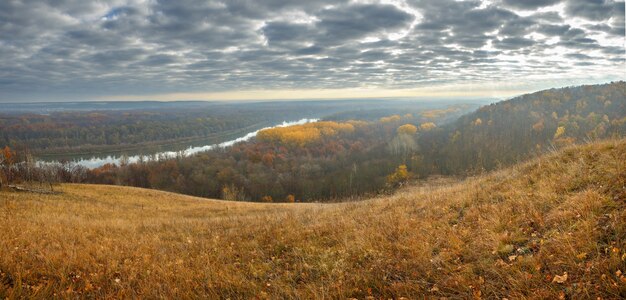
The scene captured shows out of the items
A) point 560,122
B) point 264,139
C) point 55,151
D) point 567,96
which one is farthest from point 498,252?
point 55,151

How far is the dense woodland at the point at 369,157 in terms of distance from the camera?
8069 cm

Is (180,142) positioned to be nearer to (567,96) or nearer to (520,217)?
(567,96)

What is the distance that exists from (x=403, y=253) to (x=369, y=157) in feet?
363

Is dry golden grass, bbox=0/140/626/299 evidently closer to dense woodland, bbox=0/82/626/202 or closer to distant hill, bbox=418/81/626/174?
dense woodland, bbox=0/82/626/202

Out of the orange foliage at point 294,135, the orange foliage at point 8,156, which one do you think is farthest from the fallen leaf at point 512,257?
the orange foliage at point 294,135

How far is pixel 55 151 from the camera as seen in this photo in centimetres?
15500

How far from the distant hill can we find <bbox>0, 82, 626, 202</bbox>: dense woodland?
0.88 feet

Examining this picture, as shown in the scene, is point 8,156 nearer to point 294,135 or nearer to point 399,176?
point 399,176

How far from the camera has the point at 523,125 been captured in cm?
11369

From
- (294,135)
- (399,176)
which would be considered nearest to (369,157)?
(399,176)

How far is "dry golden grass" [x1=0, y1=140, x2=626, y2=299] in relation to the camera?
434cm

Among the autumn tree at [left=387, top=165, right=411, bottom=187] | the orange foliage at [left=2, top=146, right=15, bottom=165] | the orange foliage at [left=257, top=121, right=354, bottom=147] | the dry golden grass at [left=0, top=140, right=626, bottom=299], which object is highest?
the dry golden grass at [left=0, top=140, right=626, bottom=299]

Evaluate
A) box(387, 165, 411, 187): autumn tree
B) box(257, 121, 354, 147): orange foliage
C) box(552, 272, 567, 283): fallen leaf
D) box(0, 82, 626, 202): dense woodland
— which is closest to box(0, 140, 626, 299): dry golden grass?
box(552, 272, 567, 283): fallen leaf

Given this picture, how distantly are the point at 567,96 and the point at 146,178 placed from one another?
150m
